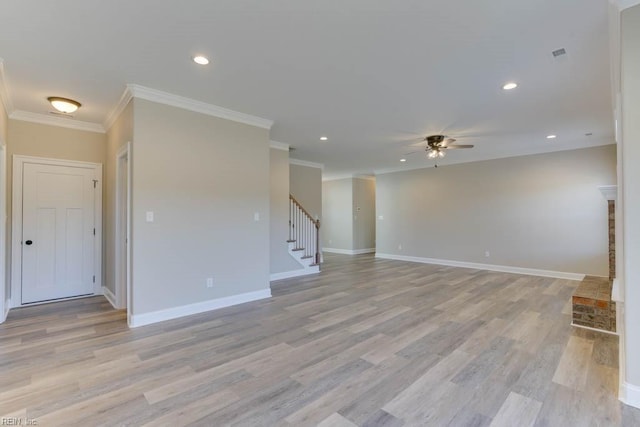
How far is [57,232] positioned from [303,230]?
4.40m

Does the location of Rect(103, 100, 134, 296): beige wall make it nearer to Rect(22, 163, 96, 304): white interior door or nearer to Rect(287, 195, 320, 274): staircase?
Rect(22, 163, 96, 304): white interior door

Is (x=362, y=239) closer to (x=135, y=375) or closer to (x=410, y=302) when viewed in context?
(x=410, y=302)

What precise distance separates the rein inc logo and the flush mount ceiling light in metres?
3.39

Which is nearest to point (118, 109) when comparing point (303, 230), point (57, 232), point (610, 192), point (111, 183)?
point (111, 183)

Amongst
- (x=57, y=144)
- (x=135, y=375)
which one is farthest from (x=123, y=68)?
(x=135, y=375)

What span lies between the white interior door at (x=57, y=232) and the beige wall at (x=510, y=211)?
7341 millimetres

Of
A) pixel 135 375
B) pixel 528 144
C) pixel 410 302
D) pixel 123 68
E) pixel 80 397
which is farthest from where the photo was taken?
pixel 528 144

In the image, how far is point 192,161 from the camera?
3.96 m

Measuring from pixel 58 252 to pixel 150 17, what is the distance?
418cm

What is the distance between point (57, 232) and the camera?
15.0ft

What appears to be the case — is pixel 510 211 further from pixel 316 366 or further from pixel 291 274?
pixel 316 366

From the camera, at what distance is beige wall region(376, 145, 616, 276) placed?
5902 mm

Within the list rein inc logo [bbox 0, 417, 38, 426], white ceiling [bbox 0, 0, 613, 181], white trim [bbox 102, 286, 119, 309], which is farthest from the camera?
white trim [bbox 102, 286, 119, 309]

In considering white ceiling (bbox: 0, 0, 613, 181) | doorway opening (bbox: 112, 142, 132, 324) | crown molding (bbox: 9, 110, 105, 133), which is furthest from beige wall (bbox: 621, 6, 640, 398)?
crown molding (bbox: 9, 110, 105, 133)
